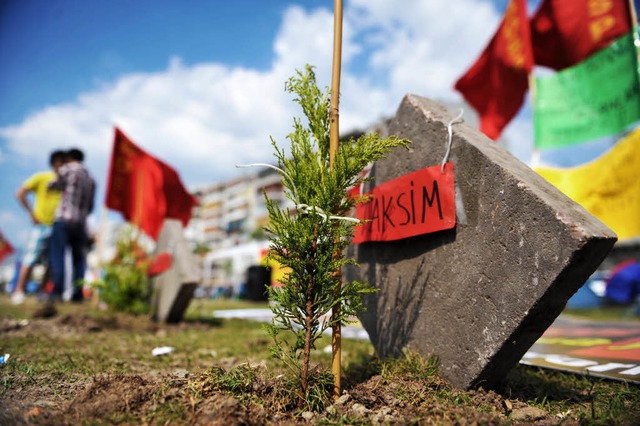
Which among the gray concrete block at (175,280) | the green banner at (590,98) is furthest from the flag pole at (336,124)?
the green banner at (590,98)

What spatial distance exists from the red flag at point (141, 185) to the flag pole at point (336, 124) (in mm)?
6579

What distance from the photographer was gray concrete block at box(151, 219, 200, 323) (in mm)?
5289

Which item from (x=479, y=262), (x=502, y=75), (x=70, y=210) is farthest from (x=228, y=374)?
(x=502, y=75)

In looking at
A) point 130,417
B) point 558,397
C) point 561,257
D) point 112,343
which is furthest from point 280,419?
point 112,343

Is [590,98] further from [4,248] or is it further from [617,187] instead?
[4,248]

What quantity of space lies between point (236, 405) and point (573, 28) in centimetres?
865

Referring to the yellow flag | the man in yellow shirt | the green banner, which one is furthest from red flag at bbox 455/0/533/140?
the man in yellow shirt

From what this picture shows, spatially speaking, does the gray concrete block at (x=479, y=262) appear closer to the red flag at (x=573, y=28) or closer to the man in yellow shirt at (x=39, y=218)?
the red flag at (x=573, y=28)

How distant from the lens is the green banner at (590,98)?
6555mm

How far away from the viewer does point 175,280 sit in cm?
545

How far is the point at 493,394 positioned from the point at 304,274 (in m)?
1.22

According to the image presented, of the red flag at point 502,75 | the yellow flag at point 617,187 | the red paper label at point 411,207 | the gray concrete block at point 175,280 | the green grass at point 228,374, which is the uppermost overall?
the red flag at point 502,75

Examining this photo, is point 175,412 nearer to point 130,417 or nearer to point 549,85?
point 130,417

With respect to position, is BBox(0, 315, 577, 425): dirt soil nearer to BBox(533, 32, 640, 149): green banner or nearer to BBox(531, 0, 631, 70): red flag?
BBox(533, 32, 640, 149): green banner
